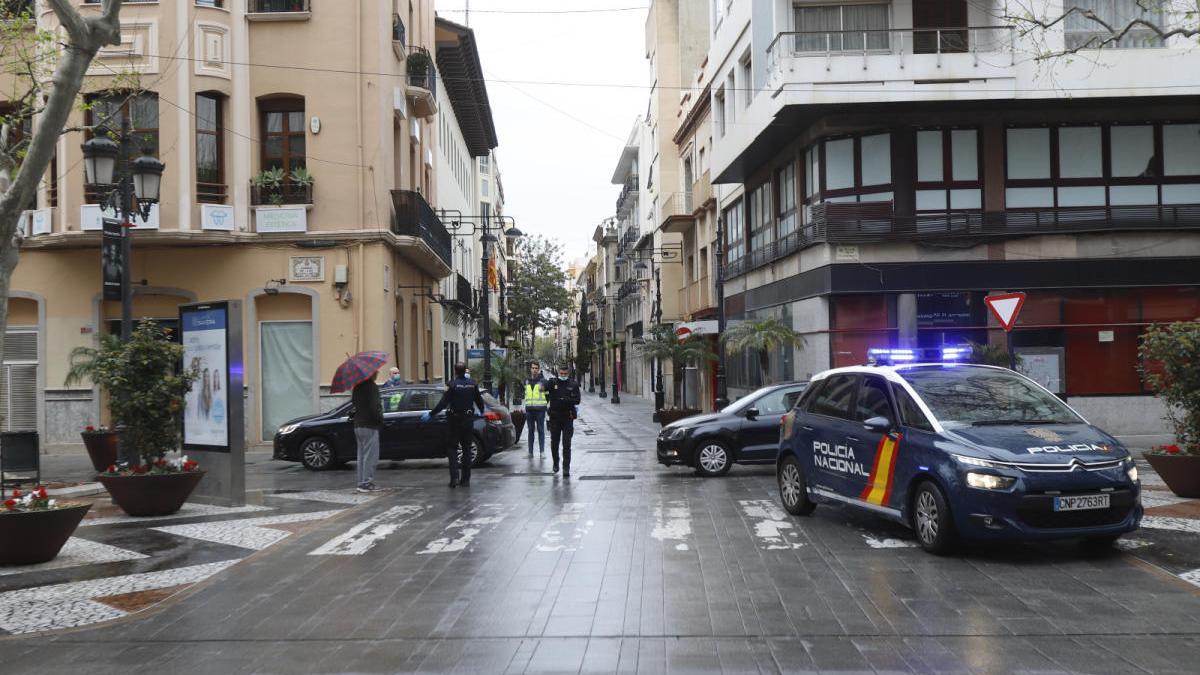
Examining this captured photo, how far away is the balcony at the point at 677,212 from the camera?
4216cm

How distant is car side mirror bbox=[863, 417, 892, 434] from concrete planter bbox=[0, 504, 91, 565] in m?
7.35

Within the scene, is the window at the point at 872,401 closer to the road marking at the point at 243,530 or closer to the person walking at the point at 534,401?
the road marking at the point at 243,530

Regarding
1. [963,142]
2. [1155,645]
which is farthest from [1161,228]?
[1155,645]

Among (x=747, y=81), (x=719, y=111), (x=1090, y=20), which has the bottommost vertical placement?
(x=1090, y=20)

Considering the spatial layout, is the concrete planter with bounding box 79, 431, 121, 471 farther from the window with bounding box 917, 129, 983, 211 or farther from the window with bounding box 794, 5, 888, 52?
the window with bounding box 917, 129, 983, 211

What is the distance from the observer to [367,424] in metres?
14.7

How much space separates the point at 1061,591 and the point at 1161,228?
17920 mm

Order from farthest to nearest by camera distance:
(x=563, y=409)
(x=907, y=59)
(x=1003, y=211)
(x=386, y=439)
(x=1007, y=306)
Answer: (x=1003, y=211)
(x=907, y=59)
(x=386, y=439)
(x=563, y=409)
(x=1007, y=306)

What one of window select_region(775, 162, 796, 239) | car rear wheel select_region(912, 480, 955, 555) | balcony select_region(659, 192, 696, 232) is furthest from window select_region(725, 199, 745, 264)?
car rear wheel select_region(912, 480, 955, 555)

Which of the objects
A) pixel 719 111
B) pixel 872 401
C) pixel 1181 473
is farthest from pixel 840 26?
pixel 872 401

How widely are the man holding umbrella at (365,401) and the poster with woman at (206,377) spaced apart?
1.77m

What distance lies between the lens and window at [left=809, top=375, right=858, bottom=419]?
10456mm

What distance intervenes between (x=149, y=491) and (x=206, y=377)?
173cm

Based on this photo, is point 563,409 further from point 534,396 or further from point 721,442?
point 534,396
